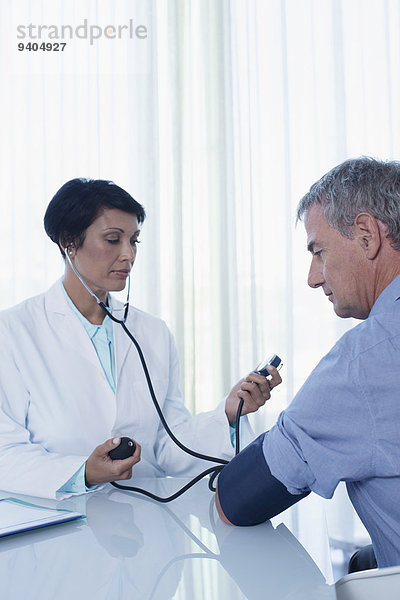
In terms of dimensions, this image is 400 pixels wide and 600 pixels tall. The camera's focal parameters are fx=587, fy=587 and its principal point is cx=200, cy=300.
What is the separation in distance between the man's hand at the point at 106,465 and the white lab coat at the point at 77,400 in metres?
0.15

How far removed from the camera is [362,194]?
0.95m

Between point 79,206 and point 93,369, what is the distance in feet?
1.36

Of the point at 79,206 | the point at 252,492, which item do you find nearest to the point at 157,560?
the point at 252,492

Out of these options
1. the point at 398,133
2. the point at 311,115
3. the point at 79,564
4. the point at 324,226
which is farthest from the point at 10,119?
the point at 79,564

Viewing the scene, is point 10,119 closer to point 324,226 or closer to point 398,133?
point 398,133

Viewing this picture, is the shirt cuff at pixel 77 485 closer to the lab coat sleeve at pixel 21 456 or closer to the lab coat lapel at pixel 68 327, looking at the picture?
the lab coat sleeve at pixel 21 456

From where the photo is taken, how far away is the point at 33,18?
2736 millimetres

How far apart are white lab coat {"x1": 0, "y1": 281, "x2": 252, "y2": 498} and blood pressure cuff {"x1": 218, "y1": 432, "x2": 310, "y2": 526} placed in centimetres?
40

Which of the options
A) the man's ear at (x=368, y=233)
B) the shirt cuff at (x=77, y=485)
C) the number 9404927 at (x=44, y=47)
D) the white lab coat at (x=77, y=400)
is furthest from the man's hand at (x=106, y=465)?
the number 9404927 at (x=44, y=47)

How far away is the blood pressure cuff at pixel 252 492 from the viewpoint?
0.90 m

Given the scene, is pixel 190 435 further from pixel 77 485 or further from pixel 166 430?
pixel 77 485

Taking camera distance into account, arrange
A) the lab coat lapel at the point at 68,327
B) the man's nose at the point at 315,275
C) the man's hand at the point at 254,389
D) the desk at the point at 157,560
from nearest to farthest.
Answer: the desk at the point at 157,560 → the man's nose at the point at 315,275 → the man's hand at the point at 254,389 → the lab coat lapel at the point at 68,327

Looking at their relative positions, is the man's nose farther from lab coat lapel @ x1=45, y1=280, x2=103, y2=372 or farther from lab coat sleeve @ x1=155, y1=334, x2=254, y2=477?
lab coat lapel @ x1=45, y1=280, x2=103, y2=372

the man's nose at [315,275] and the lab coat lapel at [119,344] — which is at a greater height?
the man's nose at [315,275]
